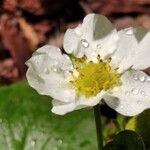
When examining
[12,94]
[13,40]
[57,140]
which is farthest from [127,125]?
[13,40]

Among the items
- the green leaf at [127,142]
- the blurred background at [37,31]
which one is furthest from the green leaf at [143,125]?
the green leaf at [127,142]

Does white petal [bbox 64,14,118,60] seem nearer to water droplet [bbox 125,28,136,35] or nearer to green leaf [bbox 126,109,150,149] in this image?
water droplet [bbox 125,28,136,35]

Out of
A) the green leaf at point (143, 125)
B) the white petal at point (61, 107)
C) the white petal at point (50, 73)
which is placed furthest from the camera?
the green leaf at point (143, 125)

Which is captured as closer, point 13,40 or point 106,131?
point 106,131

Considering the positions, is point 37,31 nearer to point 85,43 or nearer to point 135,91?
point 85,43

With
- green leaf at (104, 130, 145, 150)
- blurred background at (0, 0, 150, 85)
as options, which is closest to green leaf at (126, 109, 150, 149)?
green leaf at (104, 130, 145, 150)

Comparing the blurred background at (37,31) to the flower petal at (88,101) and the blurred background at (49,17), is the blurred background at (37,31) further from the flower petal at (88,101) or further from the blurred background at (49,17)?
the flower petal at (88,101)

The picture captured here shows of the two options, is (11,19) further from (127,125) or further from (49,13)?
(127,125)
